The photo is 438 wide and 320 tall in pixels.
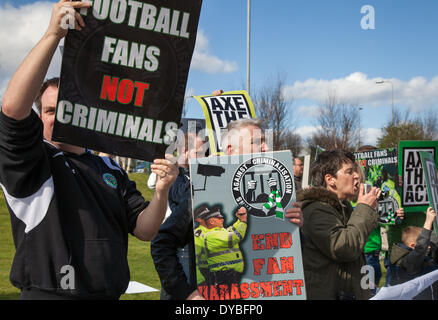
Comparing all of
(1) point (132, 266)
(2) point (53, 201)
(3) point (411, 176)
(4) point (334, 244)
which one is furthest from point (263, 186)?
(1) point (132, 266)

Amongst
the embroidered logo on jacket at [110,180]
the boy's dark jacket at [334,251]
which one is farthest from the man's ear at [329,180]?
the embroidered logo on jacket at [110,180]

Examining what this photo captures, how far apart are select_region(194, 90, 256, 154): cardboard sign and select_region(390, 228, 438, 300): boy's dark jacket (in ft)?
7.45

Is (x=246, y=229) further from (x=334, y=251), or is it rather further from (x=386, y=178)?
(x=386, y=178)

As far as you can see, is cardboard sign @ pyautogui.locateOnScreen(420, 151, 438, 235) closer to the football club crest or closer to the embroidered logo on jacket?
the football club crest

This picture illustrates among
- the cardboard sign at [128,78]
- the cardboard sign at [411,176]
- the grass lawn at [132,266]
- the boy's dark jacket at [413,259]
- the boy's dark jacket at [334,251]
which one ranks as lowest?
the grass lawn at [132,266]

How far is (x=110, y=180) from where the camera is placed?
78.5 inches

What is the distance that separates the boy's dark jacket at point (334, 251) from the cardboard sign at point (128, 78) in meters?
1.14

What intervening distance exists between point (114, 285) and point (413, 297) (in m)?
1.68

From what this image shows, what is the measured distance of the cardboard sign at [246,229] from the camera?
2014mm

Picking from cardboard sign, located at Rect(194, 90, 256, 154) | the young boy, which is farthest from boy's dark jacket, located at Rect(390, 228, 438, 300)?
cardboard sign, located at Rect(194, 90, 256, 154)

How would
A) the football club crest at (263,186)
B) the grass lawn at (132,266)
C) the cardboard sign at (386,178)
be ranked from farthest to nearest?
1. the grass lawn at (132,266)
2. the cardboard sign at (386,178)
3. the football club crest at (263,186)

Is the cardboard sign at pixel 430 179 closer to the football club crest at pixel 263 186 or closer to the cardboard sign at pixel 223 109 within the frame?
the cardboard sign at pixel 223 109

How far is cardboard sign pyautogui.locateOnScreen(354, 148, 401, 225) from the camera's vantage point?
17.4 ft
